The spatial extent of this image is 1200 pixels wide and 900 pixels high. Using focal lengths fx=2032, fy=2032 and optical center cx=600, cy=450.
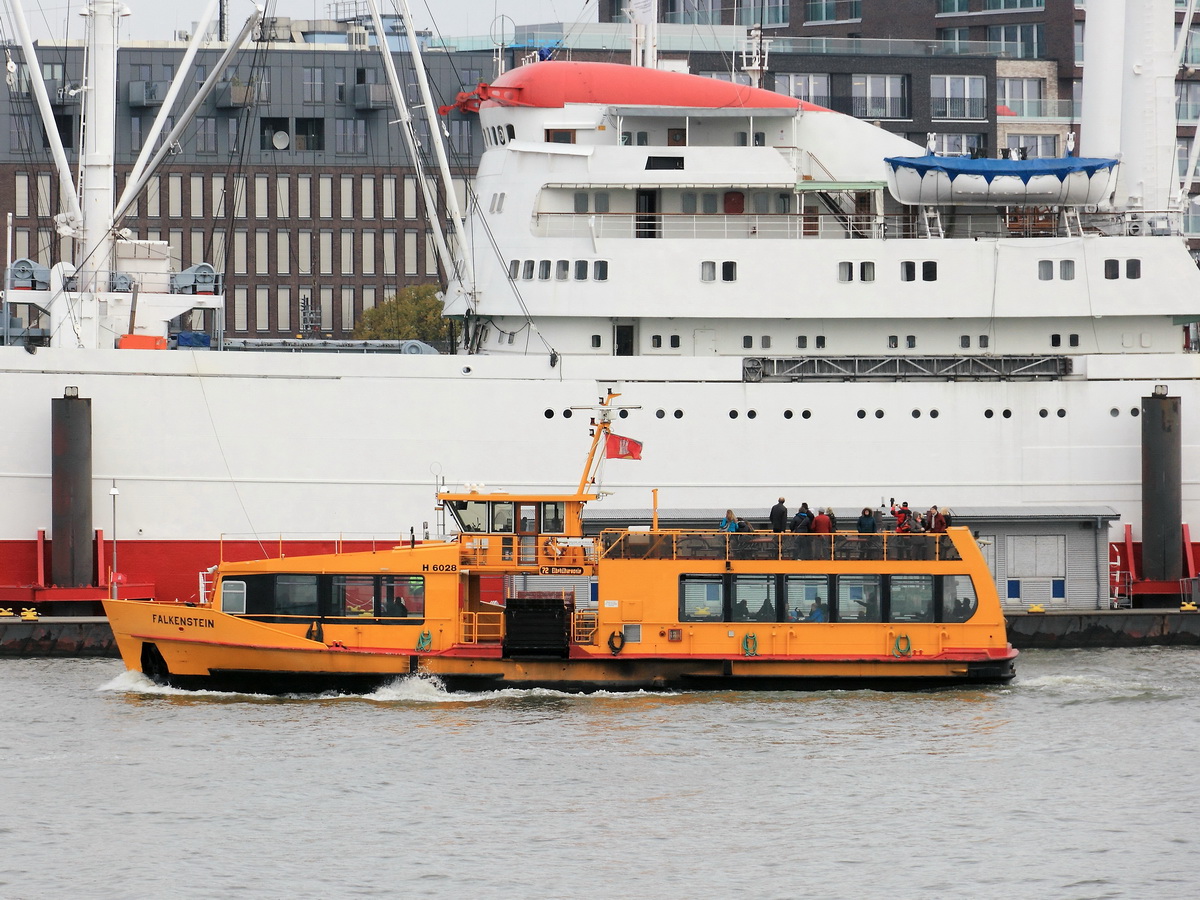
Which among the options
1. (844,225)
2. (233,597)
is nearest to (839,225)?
(844,225)

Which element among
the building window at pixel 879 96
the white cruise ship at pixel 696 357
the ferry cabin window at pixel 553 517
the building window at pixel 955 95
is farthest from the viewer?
the building window at pixel 955 95

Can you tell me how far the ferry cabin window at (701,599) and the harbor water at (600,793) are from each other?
51.1 inches

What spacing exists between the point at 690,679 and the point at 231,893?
10338 mm

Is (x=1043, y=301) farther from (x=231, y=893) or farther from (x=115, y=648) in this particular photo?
(x=231, y=893)

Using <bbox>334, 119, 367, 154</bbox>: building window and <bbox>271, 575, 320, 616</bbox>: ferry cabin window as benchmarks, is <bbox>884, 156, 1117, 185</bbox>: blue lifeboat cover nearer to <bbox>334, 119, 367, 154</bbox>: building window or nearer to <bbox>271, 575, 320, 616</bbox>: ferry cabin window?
<bbox>271, 575, 320, 616</bbox>: ferry cabin window

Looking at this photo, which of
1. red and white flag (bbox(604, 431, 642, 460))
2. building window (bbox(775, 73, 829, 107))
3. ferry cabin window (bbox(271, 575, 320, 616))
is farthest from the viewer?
building window (bbox(775, 73, 829, 107))

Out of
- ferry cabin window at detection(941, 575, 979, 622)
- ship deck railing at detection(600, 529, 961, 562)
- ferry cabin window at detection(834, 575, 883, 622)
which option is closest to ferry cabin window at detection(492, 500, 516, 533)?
ship deck railing at detection(600, 529, 961, 562)

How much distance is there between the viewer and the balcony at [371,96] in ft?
233

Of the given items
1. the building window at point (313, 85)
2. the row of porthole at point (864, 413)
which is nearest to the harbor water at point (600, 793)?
the row of porthole at point (864, 413)

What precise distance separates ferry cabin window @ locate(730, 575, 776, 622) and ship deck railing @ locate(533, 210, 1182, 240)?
9598mm

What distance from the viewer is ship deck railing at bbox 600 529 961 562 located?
2831cm

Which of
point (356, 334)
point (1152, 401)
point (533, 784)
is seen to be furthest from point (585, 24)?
point (533, 784)

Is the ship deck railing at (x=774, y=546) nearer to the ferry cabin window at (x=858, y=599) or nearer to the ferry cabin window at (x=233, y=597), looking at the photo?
the ferry cabin window at (x=858, y=599)

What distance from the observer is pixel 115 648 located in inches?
1257
